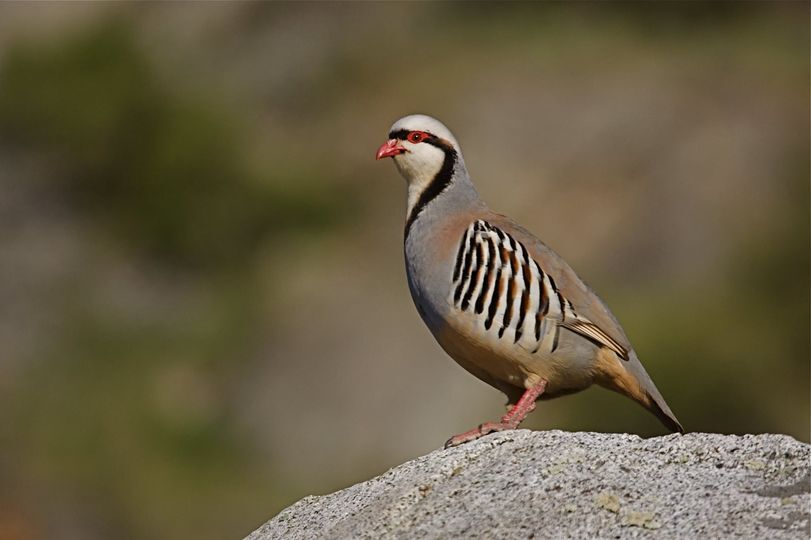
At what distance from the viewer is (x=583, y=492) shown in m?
4.51

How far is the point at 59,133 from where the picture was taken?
25.3 m

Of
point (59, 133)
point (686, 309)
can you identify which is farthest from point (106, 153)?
point (686, 309)

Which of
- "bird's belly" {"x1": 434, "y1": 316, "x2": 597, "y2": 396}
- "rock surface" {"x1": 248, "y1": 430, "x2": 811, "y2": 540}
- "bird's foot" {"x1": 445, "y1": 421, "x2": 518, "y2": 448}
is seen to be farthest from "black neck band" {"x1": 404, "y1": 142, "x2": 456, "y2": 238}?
"rock surface" {"x1": 248, "y1": 430, "x2": 811, "y2": 540}

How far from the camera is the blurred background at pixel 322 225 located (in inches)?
571

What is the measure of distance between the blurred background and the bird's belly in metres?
6.90

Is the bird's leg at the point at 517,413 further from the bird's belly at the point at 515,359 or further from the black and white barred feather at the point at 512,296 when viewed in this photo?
the black and white barred feather at the point at 512,296

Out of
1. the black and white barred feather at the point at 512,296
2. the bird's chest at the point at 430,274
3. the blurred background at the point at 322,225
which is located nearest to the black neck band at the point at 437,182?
the bird's chest at the point at 430,274

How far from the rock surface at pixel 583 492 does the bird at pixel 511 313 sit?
0.89 m

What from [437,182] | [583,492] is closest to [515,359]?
[437,182]

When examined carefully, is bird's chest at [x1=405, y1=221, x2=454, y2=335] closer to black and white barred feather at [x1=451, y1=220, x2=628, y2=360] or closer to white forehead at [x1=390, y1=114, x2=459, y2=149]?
black and white barred feather at [x1=451, y1=220, x2=628, y2=360]

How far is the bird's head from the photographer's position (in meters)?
6.85

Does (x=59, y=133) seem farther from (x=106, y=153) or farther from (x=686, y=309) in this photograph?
(x=686, y=309)

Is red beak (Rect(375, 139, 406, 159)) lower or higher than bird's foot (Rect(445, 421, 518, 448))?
higher

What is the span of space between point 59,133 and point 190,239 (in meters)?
3.73
